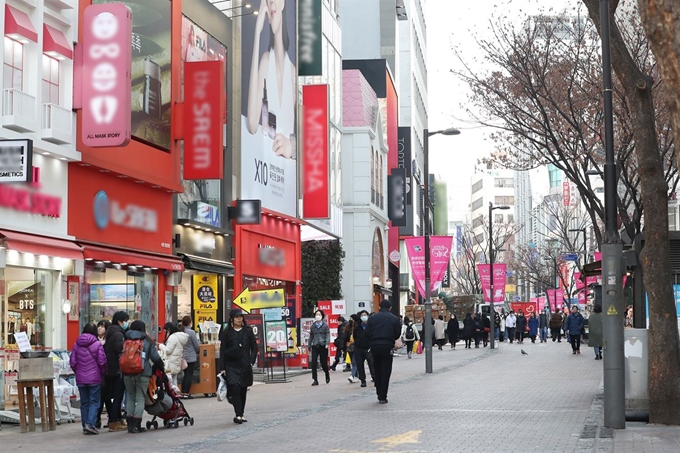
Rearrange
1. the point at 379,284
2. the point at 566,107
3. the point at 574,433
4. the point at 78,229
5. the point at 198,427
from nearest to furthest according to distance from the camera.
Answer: the point at 574,433 → the point at 198,427 → the point at 78,229 → the point at 566,107 → the point at 379,284

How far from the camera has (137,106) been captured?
2678cm

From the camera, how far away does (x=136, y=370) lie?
1714 centimetres

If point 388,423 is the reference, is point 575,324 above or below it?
above

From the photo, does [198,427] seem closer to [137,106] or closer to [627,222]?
[137,106]

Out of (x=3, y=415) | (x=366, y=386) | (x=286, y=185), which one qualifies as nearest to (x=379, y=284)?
(x=286, y=185)

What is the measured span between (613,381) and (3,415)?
30.3 ft

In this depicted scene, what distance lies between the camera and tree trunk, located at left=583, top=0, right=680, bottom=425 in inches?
648

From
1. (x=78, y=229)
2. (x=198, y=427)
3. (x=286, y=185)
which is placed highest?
(x=286, y=185)

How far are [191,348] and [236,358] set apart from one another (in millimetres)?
6463

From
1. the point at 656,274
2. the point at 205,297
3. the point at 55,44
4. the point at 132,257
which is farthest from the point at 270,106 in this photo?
the point at 656,274

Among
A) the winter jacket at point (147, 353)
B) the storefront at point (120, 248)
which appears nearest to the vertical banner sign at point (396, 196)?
the storefront at point (120, 248)

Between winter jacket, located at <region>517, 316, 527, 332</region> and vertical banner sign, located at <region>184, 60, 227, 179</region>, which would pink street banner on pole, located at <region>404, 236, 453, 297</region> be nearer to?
vertical banner sign, located at <region>184, 60, 227, 179</region>

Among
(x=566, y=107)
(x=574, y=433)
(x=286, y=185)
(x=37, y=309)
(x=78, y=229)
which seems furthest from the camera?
(x=286, y=185)

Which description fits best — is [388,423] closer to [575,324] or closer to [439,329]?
A: [575,324]
